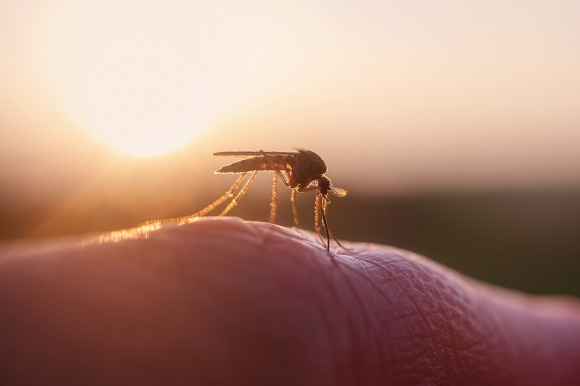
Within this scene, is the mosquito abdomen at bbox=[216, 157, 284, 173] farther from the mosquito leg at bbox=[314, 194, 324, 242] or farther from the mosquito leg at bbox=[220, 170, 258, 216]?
the mosquito leg at bbox=[314, 194, 324, 242]

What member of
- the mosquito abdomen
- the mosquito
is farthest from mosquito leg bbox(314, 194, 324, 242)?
the mosquito abdomen

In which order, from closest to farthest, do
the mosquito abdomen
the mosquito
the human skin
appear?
the human skin
the mosquito
the mosquito abdomen

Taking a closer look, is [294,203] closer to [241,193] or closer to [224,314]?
[241,193]

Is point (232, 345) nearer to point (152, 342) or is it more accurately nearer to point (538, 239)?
point (152, 342)

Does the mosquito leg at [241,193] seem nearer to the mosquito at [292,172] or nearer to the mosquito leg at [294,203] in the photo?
the mosquito at [292,172]

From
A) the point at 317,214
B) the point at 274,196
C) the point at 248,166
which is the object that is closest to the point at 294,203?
the point at 274,196

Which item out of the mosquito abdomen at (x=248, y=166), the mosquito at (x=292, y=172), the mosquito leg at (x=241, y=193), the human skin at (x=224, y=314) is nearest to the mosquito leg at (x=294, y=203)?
the mosquito at (x=292, y=172)

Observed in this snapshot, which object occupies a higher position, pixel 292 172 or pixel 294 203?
pixel 292 172

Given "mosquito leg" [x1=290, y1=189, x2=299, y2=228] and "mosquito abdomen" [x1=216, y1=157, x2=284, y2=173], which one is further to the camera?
"mosquito abdomen" [x1=216, y1=157, x2=284, y2=173]
